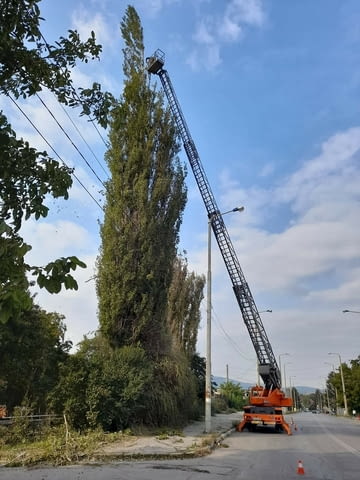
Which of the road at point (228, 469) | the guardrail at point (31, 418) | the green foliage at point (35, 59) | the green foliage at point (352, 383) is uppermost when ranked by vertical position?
the green foliage at point (352, 383)

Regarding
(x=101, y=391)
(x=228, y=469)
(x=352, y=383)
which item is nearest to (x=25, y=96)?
(x=228, y=469)

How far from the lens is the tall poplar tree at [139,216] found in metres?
20.8

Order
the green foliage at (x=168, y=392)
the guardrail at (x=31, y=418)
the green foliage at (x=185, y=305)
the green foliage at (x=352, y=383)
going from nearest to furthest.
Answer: the guardrail at (x=31, y=418) → the green foliage at (x=168, y=392) → the green foliage at (x=185, y=305) → the green foliage at (x=352, y=383)

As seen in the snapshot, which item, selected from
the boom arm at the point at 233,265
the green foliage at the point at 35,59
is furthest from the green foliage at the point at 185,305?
the green foliage at the point at 35,59

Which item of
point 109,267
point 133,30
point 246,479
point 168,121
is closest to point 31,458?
point 246,479

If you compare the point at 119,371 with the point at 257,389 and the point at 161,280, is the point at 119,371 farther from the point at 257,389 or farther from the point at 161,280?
the point at 257,389

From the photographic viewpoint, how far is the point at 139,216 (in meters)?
21.7

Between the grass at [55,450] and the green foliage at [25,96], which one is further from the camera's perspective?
the grass at [55,450]

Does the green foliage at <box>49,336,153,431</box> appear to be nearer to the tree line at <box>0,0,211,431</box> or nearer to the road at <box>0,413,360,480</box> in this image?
the tree line at <box>0,0,211,431</box>

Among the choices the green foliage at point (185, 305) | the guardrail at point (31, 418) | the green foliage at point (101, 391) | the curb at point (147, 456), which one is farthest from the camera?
the green foliage at point (185, 305)

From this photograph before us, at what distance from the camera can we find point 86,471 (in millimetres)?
11094

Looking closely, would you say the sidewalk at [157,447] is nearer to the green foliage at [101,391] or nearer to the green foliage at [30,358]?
the green foliage at [101,391]

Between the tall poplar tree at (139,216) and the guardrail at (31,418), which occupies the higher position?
the tall poplar tree at (139,216)

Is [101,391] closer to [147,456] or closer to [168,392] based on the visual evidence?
[168,392]
